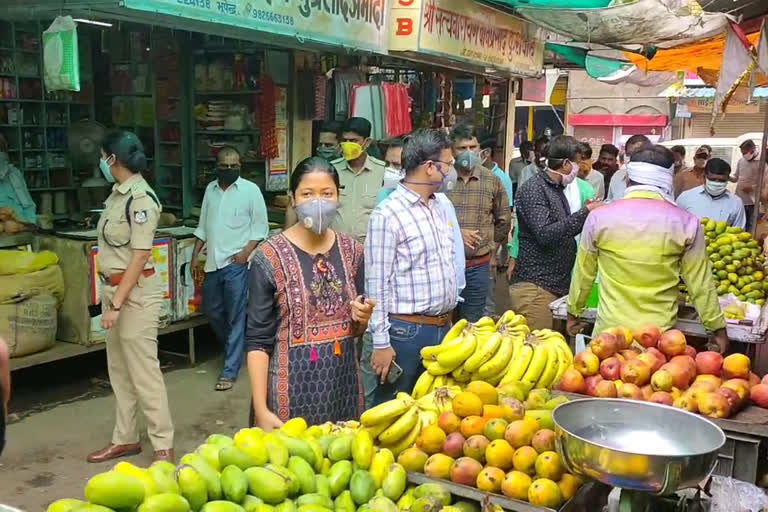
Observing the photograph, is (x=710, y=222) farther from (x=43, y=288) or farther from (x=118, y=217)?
(x=43, y=288)

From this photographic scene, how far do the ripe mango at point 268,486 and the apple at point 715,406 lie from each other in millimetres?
1479

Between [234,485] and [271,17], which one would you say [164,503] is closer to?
[234,485]

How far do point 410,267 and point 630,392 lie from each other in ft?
4.67

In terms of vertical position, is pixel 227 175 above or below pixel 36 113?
below

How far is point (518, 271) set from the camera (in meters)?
5.44

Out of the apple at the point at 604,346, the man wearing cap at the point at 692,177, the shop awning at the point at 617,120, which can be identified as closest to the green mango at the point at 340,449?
the apple at the point at 604,346

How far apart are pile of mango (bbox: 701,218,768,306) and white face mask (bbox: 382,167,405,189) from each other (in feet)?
7.30

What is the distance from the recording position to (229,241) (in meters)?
6.38

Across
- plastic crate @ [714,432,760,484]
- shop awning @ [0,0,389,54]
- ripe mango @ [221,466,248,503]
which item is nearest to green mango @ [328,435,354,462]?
ripe mango @ [221,466,248,503]

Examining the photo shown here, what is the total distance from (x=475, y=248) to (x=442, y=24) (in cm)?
310

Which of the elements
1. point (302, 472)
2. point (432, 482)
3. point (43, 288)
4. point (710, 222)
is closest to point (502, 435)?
point (432, 482)

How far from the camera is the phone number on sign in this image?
562 centimetres

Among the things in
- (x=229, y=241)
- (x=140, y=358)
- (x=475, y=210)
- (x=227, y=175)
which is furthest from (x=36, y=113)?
(x=475, y=210)

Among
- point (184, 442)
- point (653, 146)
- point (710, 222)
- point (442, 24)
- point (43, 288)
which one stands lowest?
point (184, 442)
